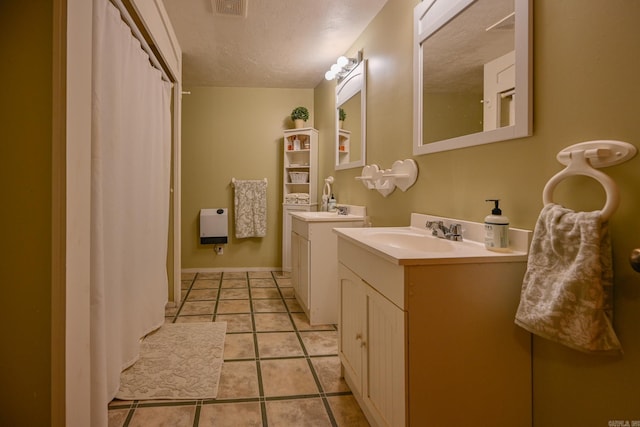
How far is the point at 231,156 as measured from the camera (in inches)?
175

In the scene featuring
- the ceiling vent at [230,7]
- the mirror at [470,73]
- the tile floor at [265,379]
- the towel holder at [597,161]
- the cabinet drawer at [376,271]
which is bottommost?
the tile floor at [265,379]

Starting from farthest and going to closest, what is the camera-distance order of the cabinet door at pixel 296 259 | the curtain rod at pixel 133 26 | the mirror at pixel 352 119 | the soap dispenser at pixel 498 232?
the cabinet door at pixel 296 259, the mirror at pixel 352 119, the curtain rod at pixel 133 26, the soap dispenser at pixel 498 232

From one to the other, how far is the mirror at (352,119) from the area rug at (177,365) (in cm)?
176

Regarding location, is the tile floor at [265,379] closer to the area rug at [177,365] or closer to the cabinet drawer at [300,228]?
the area rug at [177,365]

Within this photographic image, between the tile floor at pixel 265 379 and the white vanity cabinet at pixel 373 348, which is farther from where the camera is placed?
the tile floor at pixel 265 379

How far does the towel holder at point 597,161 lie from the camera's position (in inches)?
35.8

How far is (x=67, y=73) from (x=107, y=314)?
112cm

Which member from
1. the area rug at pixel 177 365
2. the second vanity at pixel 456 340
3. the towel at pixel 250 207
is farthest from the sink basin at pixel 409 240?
the towel at pixel 250 207

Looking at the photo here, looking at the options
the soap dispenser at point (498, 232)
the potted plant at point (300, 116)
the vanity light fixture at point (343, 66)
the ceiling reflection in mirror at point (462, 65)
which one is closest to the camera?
the soap dispenser at point (498, 232)

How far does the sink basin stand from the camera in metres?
1.60

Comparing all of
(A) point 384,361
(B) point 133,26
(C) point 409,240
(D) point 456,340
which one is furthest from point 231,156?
(D) point 456,340

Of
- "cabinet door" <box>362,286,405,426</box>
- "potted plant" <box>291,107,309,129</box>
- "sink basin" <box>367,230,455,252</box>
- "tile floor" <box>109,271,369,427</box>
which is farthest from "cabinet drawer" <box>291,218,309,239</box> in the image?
"potted plant" <box>291,107,309,129</box>

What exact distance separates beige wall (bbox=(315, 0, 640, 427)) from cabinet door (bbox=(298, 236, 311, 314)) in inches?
54.4

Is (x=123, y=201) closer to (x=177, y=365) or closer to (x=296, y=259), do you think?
(x=177, y=365)
